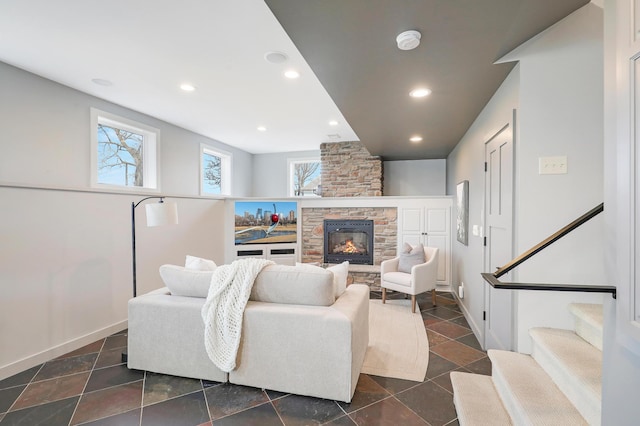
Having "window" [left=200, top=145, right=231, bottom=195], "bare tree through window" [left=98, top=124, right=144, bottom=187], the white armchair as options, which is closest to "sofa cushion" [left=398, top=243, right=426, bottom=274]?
the white armchair

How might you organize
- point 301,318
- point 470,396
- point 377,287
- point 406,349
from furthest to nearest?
point 377,287 < point 406,349 < point 301,318 < point 470,396

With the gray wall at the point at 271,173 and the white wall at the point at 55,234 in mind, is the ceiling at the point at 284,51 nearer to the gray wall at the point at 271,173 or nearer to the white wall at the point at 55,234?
the white wall at the point at 55,234

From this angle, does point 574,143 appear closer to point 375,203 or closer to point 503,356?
point 503,356

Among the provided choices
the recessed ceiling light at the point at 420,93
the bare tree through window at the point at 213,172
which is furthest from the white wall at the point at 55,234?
the recessed ceiling light at the point at 420,93

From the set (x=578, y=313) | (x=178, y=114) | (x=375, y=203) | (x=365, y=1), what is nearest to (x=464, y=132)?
(x=375, y=203)

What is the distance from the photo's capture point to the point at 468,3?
Answer: 1.45m

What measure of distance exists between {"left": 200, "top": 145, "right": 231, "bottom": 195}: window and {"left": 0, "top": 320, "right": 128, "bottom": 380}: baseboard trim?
2.35m

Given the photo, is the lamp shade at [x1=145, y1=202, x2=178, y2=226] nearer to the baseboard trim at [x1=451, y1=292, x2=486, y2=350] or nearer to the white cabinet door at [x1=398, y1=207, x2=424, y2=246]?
the baseboard trim at [x1=451, y1=292, x2=486, y2=350]

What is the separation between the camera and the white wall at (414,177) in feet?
19.1

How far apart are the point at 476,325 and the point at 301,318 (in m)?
2.11

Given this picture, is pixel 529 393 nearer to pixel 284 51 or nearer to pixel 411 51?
pixel 411 51

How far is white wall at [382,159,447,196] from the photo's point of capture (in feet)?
19.1

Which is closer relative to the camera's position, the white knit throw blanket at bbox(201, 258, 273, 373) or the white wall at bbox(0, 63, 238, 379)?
the white knit throw blanket at bbox(201, 258, 273, 373)

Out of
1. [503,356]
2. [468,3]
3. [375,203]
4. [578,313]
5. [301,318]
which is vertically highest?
[468,3]
